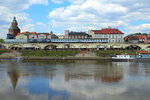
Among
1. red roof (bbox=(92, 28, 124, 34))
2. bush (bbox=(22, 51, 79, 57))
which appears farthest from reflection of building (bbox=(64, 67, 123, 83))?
red roof (bbox=(92, 28, 124, 34))

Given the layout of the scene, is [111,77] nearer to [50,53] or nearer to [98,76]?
[98,76]

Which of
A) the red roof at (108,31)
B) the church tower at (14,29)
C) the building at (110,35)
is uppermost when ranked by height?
the church tower at (14,29)

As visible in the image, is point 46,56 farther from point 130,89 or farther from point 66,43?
point 130,89

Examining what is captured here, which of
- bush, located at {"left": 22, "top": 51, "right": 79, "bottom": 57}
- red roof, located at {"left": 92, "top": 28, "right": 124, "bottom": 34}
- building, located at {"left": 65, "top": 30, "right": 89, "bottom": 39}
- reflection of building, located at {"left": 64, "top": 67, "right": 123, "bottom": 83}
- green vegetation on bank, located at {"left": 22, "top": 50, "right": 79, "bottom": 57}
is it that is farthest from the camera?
Answer: building, located at {"left": 65, "top": 30, "right": 89, "bottom": 39}

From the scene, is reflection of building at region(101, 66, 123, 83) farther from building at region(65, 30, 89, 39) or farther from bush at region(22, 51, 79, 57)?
building at region(65, 30, 89, 39)

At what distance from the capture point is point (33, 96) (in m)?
19.3

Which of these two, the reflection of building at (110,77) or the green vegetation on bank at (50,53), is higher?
the green vegetation on bank at (50,53)

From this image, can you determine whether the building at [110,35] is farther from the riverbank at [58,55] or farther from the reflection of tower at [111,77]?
the reflection of tower at [111,77]

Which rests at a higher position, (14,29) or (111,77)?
(14,29)

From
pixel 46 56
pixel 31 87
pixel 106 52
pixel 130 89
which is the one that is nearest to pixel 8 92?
pixel 31 87

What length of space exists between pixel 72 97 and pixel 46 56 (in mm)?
52246

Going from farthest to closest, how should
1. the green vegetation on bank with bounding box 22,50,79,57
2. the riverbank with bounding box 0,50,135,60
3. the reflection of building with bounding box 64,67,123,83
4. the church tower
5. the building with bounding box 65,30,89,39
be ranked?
1. the church tower
2. the building with bounding box 65,30,89,39
3. the green vegetation on bank with bounding box 22,50,79,57
4. the riverbank with bounding box 0,50,135,60
5. the reflection of building with bounding box 64,67,123,83

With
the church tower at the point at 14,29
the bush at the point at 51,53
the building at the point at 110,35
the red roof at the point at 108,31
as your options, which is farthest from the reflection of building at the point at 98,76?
the church tower at the point at 14,29

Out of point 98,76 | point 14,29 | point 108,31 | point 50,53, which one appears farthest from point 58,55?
point 14,29
